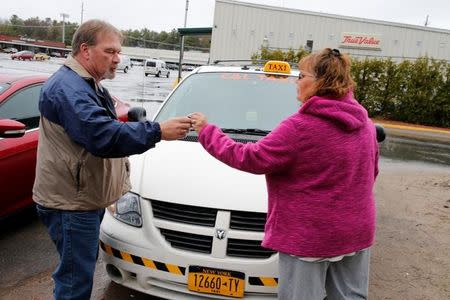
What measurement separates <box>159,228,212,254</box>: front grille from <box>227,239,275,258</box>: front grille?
13 centimetres

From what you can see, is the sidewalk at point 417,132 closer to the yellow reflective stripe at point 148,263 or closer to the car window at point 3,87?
the car window at point 3,87

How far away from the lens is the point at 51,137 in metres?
2.29

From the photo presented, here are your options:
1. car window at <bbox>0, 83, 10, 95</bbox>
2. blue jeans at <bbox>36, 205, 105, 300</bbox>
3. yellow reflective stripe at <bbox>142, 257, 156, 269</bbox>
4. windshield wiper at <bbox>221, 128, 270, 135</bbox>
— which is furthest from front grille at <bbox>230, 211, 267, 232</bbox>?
car window at <bbox>0, 83, 10, 95</bbox>

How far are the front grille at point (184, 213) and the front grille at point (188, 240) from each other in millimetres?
79

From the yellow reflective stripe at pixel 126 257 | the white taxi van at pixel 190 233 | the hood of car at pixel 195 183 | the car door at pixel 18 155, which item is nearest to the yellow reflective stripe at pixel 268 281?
the white taxi van at pixel 190 233

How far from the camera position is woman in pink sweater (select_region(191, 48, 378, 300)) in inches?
78.4

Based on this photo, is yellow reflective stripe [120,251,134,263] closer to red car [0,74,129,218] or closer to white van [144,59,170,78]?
red car [0,74,129,218]

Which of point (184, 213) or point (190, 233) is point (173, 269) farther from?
point (184, 213)

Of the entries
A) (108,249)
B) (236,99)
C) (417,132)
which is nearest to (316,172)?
(108,249)

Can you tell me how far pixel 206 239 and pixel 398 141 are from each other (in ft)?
41.8

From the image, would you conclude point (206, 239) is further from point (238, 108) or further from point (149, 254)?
point (238, 108)

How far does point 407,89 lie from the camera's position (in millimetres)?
20016

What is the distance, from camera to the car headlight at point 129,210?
9.62 ft

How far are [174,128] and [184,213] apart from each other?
73cm
